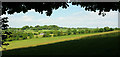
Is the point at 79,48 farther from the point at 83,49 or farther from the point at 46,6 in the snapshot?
the point at 46,6

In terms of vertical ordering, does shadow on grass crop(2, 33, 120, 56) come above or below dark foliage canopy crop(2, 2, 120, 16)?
below

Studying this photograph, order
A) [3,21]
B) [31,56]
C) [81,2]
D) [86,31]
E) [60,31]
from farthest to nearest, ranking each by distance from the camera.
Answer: [60,31], [86,31], [3,21], [81,2], [31,56]

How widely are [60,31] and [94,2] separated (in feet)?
103

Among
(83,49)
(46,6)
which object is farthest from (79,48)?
(46,6)

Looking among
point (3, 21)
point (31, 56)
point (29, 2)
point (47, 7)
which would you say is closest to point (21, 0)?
point (29, 2)

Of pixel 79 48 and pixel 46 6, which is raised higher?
pixel 46 6

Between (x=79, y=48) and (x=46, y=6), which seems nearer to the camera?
(x=46, y=6)

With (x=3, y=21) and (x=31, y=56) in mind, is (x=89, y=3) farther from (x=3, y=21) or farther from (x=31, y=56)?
(x=3, y=21)

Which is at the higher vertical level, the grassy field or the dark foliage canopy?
the dark foliage canopy

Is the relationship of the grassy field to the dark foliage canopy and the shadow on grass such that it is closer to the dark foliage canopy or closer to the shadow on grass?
the shadow on grass

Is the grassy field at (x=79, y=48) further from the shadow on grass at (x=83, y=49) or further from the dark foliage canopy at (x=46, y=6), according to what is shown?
the dark foliage canopy at (x=46, y=6)

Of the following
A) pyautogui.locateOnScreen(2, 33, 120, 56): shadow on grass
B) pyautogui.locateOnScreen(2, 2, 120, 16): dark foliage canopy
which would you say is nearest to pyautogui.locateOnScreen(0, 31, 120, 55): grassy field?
pyautogui.locateOnScreen(2, 33, 120, 56): shadow on grass

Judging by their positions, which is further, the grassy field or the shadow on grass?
the grassy field

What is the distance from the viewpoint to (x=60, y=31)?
43500 millimetres
